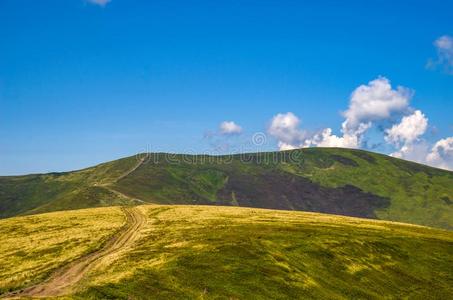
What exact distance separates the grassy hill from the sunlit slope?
10.0 inches

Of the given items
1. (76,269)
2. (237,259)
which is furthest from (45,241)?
(237,259)

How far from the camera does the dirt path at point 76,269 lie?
6081 centimetres

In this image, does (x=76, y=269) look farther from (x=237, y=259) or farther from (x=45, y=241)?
(x=45, y=241)

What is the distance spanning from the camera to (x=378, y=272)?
85.7 m

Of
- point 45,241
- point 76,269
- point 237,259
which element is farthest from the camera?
point 45,241

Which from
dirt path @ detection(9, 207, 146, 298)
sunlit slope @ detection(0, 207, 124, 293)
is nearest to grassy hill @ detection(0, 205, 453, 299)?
sunlit slope @ detection(0, 207, 124, 293)

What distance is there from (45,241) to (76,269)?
94.0ft

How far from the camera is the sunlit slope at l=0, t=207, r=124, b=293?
237 feet

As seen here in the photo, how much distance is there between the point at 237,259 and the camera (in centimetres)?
7644

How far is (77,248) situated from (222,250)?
28535mm

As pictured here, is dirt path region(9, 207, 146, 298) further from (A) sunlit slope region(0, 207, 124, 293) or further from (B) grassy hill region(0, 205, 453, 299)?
(A) sunlit slope region(0, 207, 124, 293)

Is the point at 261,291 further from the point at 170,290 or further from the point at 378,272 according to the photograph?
the point at 378,272

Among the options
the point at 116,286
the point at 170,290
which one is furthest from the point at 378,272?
the point at 116,286

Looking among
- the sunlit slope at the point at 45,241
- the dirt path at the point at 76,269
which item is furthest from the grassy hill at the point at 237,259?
the dirt path at the point at 76,269
